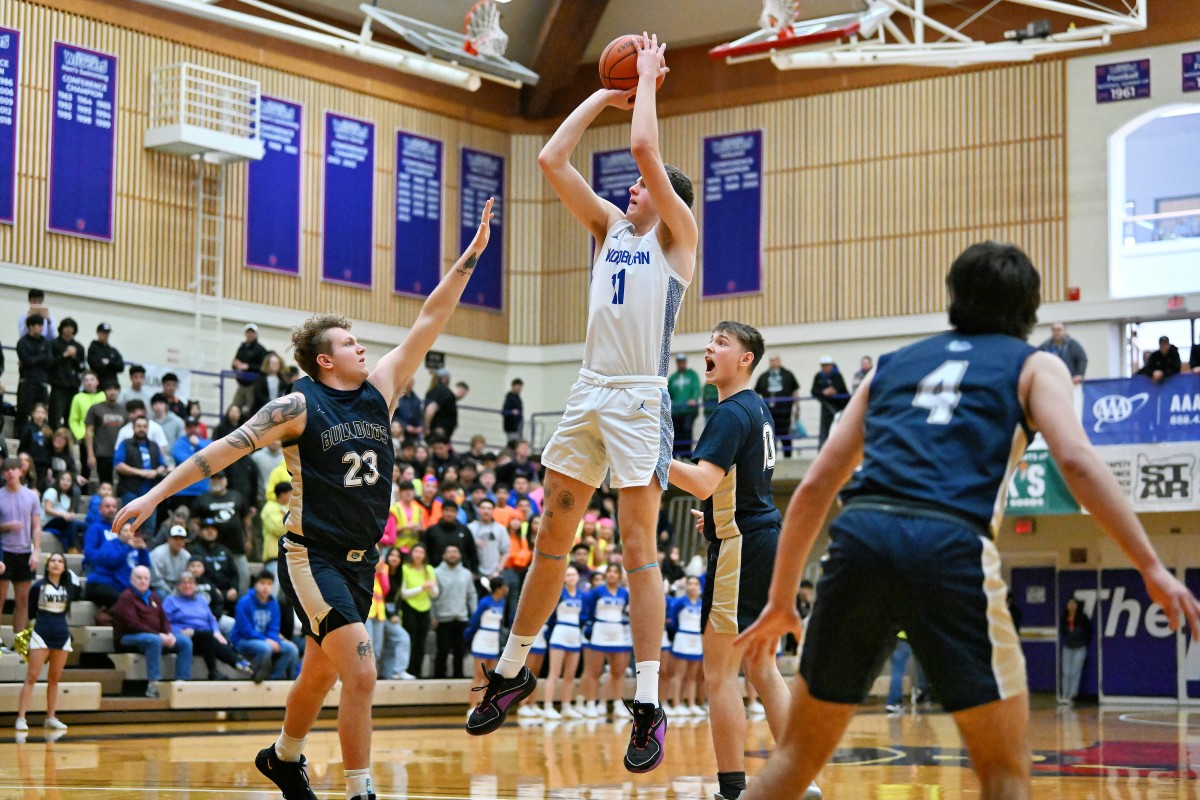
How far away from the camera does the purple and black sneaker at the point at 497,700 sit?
21.6ft

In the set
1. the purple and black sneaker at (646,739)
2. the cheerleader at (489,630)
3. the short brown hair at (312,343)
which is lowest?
the cheerleader at (489,630)

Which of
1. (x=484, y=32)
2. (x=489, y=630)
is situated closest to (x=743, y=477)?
(x=489, y=630)

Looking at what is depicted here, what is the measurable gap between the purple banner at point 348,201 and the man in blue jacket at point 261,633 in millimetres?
11855

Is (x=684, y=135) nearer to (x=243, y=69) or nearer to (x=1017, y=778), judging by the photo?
(x=243, y=69)

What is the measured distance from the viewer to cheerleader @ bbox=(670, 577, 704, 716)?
1794cm

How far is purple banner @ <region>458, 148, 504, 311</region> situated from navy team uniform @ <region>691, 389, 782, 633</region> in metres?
21.9

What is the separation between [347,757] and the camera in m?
6.61

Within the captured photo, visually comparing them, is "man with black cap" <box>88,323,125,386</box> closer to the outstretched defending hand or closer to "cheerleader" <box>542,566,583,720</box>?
Answer: "cheerleader" <box>542,566,583,720</box>

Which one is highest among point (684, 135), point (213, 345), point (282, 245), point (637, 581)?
point (684, 135)

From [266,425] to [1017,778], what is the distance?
12.8 feet

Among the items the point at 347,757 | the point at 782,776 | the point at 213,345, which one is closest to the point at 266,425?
the point at 347,757

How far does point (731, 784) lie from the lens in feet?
23.2

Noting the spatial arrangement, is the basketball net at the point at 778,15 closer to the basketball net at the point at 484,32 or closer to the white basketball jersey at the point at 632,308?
the basketball net at the point at 484,32

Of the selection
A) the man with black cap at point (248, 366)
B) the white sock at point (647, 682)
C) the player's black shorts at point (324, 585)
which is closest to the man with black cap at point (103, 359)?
the man with black cap at point (248, 366)
